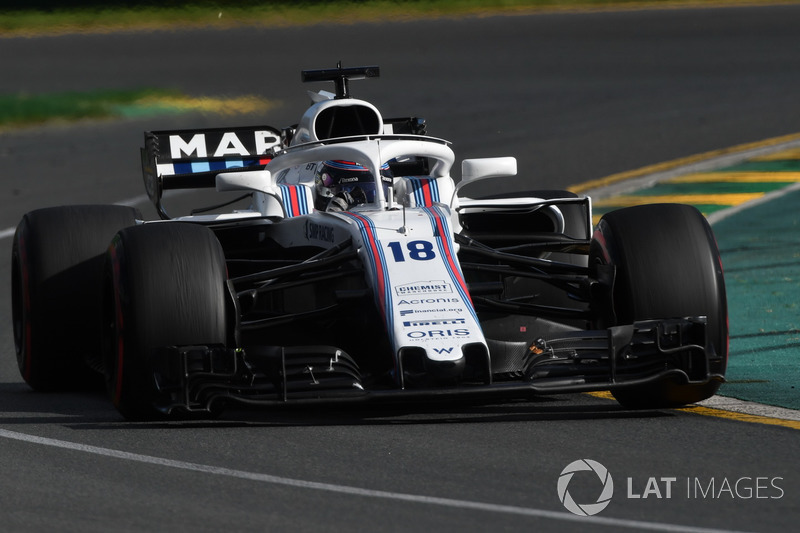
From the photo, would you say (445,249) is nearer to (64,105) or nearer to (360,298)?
(360,298)

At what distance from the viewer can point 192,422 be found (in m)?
7.59

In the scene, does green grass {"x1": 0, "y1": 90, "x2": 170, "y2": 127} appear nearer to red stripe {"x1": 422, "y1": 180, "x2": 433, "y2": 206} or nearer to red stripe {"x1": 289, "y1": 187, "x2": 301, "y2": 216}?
red stripe {"x1": 289, "y1": 187, "x2": 301, "y2": 216}

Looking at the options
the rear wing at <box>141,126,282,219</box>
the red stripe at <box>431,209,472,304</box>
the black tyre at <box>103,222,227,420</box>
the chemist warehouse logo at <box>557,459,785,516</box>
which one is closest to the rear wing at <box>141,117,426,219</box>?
the rear wing at <box>141,126,282,219</box>

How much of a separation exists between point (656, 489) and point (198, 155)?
6.56 metres

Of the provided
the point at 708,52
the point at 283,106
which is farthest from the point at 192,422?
the point at 708,52

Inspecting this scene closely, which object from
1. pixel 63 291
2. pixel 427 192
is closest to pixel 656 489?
pixel 427 192

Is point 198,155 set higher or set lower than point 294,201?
higher

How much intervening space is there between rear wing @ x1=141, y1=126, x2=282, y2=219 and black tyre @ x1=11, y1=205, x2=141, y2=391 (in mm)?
1567

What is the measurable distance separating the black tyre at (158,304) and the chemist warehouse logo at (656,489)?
84.1 inches

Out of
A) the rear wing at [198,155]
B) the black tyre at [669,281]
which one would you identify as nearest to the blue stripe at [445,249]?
the black tyre at [669,281]

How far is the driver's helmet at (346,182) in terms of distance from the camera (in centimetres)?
926

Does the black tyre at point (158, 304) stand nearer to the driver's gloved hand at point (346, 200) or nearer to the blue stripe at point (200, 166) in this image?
the driver's gloved hand at point (346, 200)

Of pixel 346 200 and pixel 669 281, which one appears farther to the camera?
pixel 346 200

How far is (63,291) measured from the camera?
8.91m
